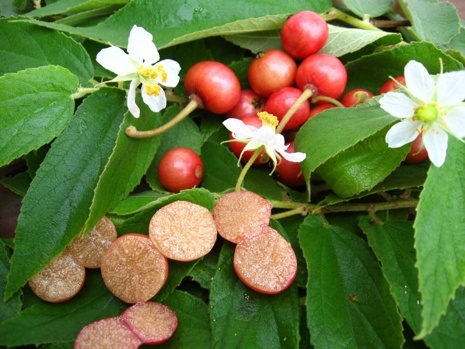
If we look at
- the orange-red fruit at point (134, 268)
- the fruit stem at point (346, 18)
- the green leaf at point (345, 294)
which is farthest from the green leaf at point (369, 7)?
the orange-red fruit at point (134, 268)

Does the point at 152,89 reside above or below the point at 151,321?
above

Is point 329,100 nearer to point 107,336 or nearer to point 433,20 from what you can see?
point 433,20

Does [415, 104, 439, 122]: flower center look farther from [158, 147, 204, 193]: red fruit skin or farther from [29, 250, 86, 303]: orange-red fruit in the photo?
[29, 250, 86, 303]: orange-red fruit

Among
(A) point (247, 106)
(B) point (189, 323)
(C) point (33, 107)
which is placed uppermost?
(C) point (33, 107)

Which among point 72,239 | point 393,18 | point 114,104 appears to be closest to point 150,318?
point 72,239

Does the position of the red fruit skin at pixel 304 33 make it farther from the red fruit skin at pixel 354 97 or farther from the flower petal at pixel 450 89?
the flower petal at pixel 450 89

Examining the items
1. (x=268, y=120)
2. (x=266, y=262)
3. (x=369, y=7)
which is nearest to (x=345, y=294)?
(x=266, y=262)

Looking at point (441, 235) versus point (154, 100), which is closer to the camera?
point (441, 235)
